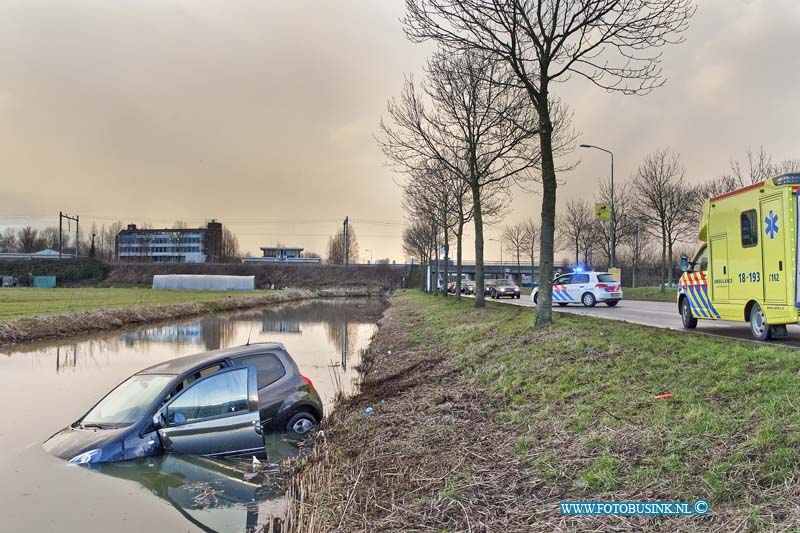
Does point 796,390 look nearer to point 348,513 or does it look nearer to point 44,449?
point 348,513

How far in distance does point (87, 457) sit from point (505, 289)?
39614 millimetres

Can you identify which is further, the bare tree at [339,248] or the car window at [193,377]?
the bare tree at [339,248]

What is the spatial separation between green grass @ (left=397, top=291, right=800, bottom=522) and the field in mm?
18

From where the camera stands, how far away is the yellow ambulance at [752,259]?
9.57 m

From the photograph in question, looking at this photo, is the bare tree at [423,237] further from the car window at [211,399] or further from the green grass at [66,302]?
the car window at [211,399]

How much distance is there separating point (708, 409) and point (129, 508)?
6.18m

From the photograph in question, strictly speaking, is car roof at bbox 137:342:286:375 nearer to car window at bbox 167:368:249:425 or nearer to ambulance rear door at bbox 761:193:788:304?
car window at bbox 167:368:249:425

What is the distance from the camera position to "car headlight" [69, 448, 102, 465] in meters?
6.69

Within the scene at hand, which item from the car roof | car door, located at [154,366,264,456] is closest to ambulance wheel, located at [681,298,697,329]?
the car roof

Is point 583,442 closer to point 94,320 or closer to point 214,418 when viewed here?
point 214,418

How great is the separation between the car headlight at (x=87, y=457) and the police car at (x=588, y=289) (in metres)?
21.2

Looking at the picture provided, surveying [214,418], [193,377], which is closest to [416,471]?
[214,418]

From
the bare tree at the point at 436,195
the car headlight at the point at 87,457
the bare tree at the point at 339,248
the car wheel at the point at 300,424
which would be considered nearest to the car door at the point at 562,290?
the bare tree at the point at 436,195

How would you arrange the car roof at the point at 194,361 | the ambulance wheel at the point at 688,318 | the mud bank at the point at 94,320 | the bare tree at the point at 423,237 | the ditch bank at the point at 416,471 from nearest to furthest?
the ditch bank at the point at 416,471
the car roof at the point at 194,361
the ambulance wheel at the point at 688,318
the mud bank at the point at 94,320
the bare tree at the point at 423,237
